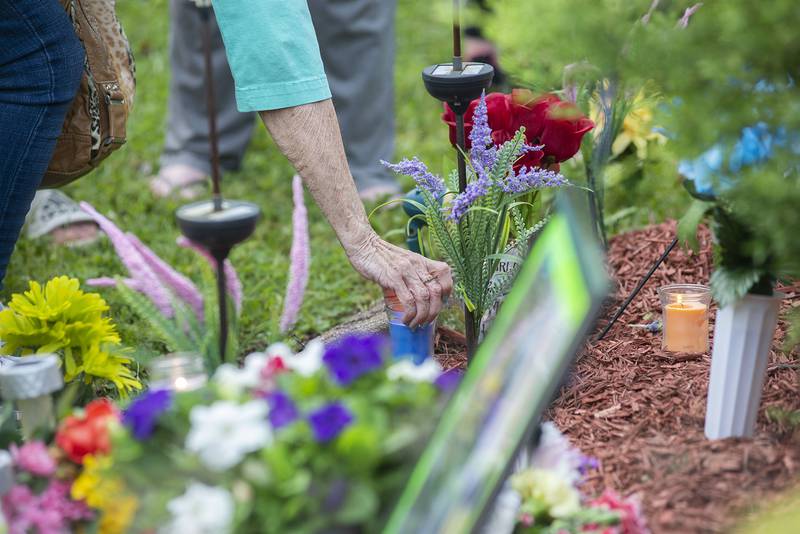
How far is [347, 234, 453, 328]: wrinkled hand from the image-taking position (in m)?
1.88

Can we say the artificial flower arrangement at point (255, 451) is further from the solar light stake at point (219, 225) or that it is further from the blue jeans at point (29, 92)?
the blue jeans at point (29, 92)

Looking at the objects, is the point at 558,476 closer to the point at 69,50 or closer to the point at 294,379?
the point at 294,379

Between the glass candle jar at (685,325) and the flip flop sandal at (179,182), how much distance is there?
2176mm

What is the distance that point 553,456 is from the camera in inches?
58.2

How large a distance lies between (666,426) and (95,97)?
1.56 meters

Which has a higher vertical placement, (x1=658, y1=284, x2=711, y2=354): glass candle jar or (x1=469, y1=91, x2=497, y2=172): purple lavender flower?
(x1=469, y1=91, x2=497, y2=172): purple lavender flower

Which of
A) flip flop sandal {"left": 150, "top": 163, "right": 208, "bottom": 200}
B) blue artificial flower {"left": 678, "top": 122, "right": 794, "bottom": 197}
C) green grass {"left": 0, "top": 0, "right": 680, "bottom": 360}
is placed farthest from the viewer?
flip flop sandal {"left": 150, "top": 163, "right": 208, "bottom": 200}

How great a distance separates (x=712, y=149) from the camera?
141 cm

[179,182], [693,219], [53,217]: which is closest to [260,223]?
[179,182]

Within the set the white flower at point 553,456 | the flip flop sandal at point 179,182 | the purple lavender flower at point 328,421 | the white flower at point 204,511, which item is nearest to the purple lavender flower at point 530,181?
the white flower at point 553,456

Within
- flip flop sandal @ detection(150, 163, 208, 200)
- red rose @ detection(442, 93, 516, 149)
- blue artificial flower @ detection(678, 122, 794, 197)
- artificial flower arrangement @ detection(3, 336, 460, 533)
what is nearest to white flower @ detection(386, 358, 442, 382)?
artificial flower arrangement @ detection(3, 336, 460, 533)

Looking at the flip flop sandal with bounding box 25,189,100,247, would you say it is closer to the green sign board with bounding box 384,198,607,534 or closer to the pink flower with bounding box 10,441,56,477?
the pink flower with bounding box 10,441,56,477

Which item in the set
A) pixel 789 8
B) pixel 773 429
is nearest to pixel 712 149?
pixel 789 8

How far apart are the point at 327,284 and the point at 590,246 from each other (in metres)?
1.88
